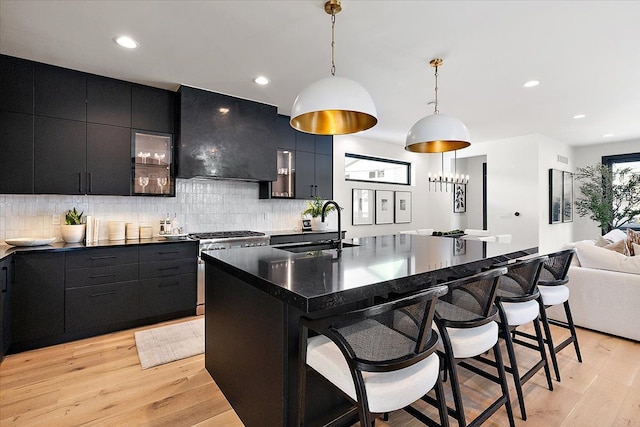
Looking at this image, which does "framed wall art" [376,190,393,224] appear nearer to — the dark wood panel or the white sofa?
the white sofa

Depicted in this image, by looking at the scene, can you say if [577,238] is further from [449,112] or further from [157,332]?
[157,332]

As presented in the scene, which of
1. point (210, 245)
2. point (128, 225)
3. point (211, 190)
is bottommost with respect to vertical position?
point (210, 245)

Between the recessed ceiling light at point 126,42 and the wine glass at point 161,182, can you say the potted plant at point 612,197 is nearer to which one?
the wine glass at point 161,182

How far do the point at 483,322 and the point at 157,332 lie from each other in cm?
300

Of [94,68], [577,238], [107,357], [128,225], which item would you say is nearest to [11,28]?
[94,68]

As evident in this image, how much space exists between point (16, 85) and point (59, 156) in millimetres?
684

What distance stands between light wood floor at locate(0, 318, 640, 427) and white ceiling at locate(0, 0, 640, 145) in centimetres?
263

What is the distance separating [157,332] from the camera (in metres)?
3.22

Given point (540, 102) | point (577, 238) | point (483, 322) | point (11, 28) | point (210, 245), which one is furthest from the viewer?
point (577, 238)

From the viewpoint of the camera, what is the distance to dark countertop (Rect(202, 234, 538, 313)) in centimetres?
128

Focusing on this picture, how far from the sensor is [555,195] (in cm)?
639

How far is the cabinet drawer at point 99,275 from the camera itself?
299 cm

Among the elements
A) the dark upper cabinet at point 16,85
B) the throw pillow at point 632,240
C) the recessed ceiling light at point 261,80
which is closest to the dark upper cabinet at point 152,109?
the dark upper cabinet at point 16,85

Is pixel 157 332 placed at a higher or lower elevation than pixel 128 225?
lower
